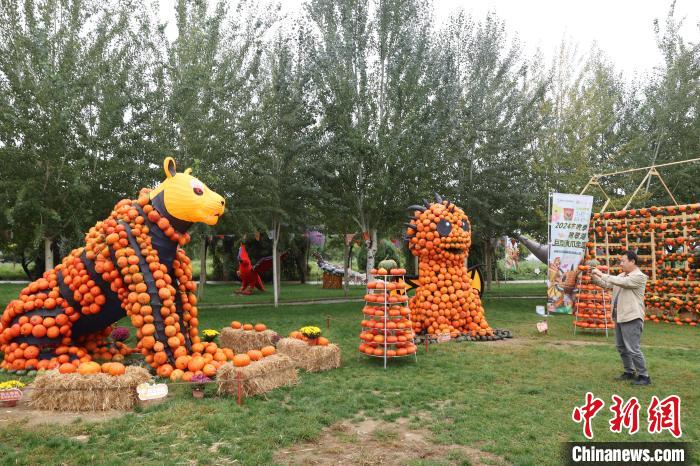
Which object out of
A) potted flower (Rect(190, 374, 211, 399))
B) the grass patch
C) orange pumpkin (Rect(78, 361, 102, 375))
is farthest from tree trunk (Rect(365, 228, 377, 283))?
orange pumpkin (Rect(78, 361, 102, 375))

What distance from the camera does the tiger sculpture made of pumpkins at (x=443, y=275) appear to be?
10.0m

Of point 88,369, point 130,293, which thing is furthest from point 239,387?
point 130,293

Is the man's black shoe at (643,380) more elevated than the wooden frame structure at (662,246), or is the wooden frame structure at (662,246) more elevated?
the wooden frame structure at (662,246)

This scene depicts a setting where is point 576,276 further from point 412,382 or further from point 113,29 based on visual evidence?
point 113,29

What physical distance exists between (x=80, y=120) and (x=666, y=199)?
1972 centimetres

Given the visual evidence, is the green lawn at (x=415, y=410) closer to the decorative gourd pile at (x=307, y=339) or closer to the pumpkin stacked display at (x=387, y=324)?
the pumpkin stacked display at (x=387, y=324)

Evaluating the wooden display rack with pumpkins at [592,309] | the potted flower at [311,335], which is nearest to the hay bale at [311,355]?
the potted flower at [311,335]

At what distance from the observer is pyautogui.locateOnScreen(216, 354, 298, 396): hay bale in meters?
6.03

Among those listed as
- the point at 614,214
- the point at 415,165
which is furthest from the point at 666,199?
the point at 415,165

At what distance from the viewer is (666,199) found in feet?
62.4

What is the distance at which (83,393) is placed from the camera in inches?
218

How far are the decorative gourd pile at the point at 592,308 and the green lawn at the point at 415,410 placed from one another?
2182 mm
